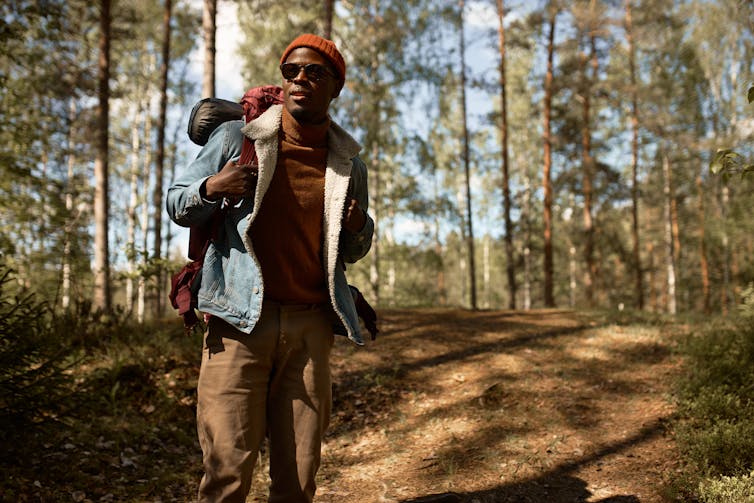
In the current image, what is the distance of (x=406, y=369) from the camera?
7664 mm

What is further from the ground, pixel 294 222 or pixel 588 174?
pixel 588 174

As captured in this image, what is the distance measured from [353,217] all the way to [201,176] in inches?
27.9

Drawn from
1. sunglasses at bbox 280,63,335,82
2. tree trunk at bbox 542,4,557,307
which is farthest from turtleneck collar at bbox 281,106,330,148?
tree trunk at bbox 542,4,557,307

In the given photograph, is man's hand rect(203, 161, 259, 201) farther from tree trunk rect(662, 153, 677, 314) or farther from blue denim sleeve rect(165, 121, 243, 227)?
tree trunk rect(662, 153, 677, 314)

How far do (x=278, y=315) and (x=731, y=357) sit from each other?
5.91 m

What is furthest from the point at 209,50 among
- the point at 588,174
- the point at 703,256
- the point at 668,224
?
the point at 703,256

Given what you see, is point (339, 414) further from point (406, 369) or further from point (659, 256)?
point (659, 256)

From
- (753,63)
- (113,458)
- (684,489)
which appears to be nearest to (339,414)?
(113,458)

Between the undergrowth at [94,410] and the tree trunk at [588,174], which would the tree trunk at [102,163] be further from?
the tree trunk at [588,174]

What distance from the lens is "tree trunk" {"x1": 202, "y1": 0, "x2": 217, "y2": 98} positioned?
7.93m

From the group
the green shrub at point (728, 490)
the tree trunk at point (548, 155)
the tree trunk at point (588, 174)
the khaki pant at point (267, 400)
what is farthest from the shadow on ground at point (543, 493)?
the tree trunk at point (588, 174)

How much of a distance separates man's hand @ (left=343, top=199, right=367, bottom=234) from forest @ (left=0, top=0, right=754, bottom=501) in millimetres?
2726

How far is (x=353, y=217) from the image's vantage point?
2.58 m

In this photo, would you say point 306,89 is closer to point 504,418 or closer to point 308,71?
point 308,71
